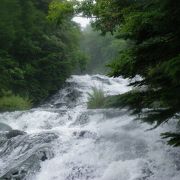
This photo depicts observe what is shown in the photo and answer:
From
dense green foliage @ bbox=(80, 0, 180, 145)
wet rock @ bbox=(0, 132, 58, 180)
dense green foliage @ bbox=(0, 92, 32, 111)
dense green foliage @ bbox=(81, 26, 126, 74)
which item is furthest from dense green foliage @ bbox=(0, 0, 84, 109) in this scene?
dense green foliage @ bbox=(81, 26, 126, 74)

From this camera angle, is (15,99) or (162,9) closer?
(162,9)

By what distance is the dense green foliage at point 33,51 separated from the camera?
2253 centimetres

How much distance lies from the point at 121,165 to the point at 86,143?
1.96 meters

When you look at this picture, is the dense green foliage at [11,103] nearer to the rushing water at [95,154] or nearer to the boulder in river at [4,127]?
the boulder in river at [4,127]

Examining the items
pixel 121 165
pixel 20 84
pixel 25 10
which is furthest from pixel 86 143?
pixel 25 10

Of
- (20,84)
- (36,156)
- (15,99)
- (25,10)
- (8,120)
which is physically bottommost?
(36,156)

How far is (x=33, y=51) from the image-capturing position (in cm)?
2484

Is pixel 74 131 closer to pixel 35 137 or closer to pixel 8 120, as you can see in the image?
pixel 35 137

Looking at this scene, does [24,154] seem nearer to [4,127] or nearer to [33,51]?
[4,127]

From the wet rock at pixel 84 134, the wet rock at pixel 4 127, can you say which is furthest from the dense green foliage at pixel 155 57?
the wet rock at pixel 4 127

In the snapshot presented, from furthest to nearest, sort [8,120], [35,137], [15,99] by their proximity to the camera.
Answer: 1. [15,99]
2. [8,120]
3. [35,137]

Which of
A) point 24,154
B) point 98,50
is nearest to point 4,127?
point 24,154

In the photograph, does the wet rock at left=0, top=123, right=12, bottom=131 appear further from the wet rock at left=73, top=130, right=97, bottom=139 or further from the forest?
the wet rock at left=73, top=130, right=97, bottom=139

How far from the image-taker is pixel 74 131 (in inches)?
436
